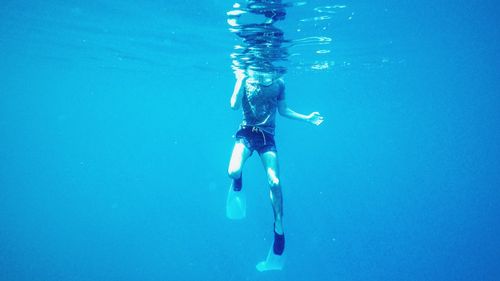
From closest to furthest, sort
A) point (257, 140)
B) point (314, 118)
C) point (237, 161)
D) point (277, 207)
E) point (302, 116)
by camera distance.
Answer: point (277, 207), point (237, 161), point (257, 140), point (314, 118), point (302, 116)

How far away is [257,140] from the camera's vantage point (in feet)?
25.9

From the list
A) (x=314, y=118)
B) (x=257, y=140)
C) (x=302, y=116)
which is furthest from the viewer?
(x=302, y=116)

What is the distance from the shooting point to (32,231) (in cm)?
3981

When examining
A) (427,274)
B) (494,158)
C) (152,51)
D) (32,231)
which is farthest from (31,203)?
(494,158)

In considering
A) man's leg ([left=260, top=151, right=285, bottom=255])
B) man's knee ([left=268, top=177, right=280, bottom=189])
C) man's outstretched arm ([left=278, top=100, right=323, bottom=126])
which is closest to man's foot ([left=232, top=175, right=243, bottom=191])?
man's leg ([left=260, top=151, right=285, bottom=255])

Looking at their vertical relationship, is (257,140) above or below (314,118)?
below

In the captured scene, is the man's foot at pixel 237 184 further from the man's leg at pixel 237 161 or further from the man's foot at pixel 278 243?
the man's foot at pixel 278 243

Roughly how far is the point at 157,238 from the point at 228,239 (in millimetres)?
6727

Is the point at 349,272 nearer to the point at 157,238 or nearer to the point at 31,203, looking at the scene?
the point at 157,238

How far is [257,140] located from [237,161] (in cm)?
84

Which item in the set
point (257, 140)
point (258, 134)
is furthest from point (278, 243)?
point (258, 134)

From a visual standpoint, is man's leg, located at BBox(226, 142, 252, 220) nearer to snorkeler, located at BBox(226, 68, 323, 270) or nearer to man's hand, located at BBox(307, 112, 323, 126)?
snorkeler, located at BBox(226, 68, 323, 270)

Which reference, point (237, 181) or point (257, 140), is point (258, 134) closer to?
point (257, 140)

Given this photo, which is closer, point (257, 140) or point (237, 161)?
→ point (237, 161)
